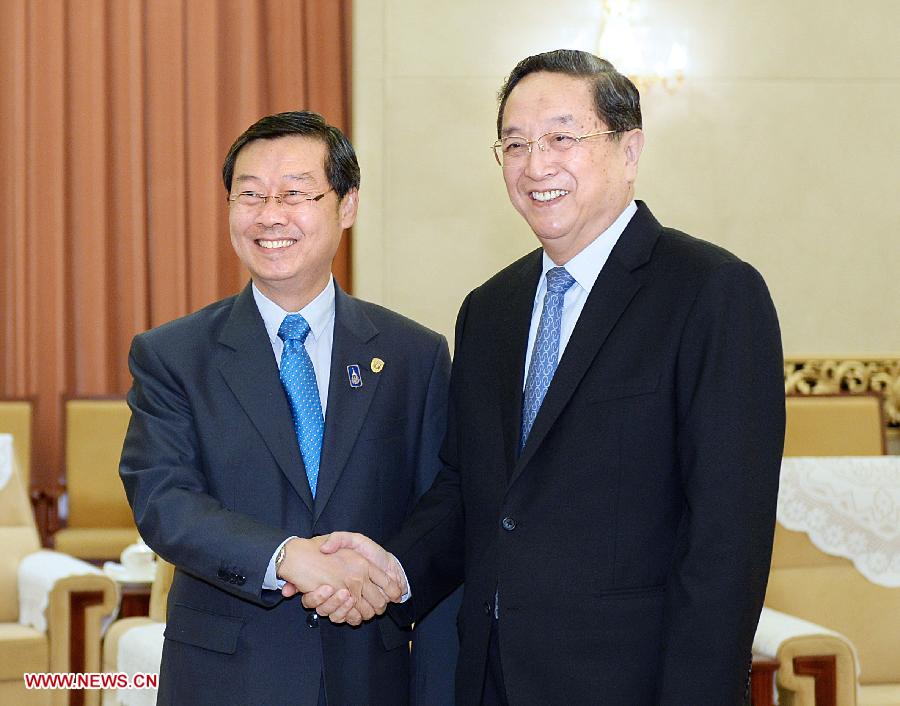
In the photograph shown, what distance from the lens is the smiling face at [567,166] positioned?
195 cm

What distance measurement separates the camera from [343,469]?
2.11 meters

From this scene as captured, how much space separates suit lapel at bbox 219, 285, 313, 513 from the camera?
2.07 meters

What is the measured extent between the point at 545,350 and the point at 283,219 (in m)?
0.57

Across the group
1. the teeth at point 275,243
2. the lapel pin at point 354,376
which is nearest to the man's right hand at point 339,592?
the lapel pin at point 354,376

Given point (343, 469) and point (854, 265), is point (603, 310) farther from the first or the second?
point (854, 265)

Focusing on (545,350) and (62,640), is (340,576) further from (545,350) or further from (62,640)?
(62,640)

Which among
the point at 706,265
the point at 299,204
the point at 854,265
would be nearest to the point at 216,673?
the point at 299,204

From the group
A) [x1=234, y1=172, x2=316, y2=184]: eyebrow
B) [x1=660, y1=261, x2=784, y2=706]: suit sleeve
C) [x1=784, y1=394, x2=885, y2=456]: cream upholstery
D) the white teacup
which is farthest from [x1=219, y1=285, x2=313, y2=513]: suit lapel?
[x1=784, y1=394, x2=885, y2=456]: cream upholstery

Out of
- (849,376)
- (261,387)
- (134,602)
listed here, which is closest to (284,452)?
(261,387)

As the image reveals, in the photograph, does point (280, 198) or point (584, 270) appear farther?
point (280, 198)

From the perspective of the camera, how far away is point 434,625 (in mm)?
2270

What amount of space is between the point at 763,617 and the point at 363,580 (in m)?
1.62

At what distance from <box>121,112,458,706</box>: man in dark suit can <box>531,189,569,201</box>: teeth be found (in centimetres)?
46

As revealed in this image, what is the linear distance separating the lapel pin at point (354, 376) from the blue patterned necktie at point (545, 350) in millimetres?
369
